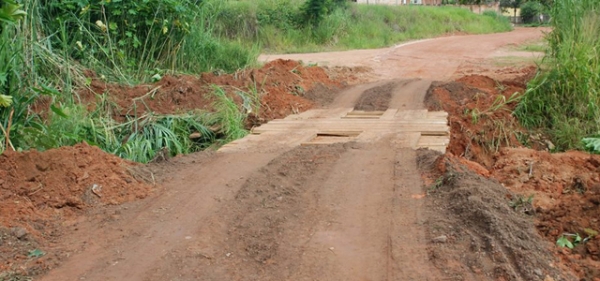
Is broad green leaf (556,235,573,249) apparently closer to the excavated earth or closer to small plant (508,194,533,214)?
the excavated earth

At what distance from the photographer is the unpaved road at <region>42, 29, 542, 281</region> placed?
12.4 ft

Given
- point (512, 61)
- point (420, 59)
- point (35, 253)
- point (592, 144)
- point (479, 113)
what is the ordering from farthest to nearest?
1. point (420, 59)
2. point (512, 61)
3. point (479, 113)
4. point (592, 144)
5. point (35, 253)

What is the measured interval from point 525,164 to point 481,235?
240cm

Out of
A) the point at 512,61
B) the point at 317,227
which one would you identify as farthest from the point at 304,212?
the point at 512,61

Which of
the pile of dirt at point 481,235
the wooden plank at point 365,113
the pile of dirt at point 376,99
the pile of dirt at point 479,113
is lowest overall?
the pile of dirt at point 479,113

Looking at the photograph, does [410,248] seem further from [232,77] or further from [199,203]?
[232,77]

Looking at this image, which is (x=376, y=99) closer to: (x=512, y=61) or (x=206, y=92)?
(x=206, y=92)

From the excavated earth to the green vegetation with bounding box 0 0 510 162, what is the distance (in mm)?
965

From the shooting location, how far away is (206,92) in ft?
29.5

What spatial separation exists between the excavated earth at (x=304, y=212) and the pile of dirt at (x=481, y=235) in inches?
0.5

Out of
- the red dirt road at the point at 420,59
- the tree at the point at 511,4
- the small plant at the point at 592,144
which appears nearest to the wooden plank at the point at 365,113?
the small plant at the point at 592,144

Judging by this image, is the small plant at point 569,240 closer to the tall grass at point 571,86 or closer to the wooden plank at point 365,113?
the tall grass at point 571,86

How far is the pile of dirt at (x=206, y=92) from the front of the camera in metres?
8.64

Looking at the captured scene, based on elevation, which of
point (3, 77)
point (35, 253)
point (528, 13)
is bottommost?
point (528, 13)
